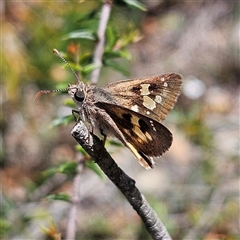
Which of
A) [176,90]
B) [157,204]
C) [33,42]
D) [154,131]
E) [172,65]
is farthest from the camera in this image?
[172,65]

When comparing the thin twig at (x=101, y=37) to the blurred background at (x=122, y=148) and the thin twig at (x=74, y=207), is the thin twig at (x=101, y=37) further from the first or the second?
the thin twig at (x=74, y=207)

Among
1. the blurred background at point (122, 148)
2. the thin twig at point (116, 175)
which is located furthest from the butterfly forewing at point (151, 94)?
the thin twig at point (116, 175)

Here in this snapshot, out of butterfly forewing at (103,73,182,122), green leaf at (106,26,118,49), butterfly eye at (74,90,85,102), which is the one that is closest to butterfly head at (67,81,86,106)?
butterfly eye at (74,90,85,102)

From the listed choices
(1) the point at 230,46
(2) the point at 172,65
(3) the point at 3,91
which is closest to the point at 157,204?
(3) the point at 3,91

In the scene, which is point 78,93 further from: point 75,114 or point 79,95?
point 75,114

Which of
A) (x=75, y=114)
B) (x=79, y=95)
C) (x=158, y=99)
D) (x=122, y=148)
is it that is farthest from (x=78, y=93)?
(x=122, y=148)

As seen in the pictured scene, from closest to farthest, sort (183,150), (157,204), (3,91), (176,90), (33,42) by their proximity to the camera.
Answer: (176,90)
(157,204)
(3,91)
(33,42)
(183,150)

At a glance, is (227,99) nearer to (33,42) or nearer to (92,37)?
(33,42)

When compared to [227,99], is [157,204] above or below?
below
